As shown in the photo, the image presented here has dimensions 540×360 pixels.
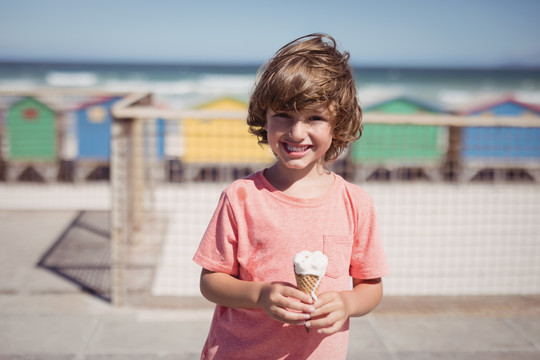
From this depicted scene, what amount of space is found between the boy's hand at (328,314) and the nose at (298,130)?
469 millimetres

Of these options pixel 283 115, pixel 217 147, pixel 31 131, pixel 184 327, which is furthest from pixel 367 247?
pixel 31 131

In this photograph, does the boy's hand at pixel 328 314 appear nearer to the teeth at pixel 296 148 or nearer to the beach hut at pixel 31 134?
the teeth at pixel 296 148

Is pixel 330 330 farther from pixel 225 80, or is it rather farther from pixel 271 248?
pixel 225 80

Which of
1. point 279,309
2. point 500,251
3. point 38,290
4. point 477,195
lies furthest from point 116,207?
point 477,195

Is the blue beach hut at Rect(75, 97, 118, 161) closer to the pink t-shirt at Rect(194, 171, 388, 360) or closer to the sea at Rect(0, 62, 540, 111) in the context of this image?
the pink t-shirt at Rect(194, 171, 388, 360)

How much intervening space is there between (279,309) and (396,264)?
13.6ft

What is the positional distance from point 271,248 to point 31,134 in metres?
8.30

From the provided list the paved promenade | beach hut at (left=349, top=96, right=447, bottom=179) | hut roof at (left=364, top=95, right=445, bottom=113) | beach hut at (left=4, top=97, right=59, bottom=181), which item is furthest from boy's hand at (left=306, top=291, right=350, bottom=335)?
hut roof at (left=364, top=95, right=445, bottom=113)

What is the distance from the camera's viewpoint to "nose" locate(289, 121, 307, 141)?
161 cm

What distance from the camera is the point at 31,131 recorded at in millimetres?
8836

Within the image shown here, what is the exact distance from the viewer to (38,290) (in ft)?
14.2

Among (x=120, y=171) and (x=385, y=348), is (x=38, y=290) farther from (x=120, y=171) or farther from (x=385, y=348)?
(x=385, y=348)

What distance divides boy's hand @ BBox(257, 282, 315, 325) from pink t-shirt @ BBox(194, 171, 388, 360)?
0.49ft

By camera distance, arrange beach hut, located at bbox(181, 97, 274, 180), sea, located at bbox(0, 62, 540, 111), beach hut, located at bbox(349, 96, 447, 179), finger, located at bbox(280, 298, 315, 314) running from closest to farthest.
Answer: finger, located at bbox(280, 298, 315, 314) < beach hut, located at bbox(181, 97, 274, 180) < beach hut, located at bbox(349, 96, 447, 179) < sea, located at bbox(0, 62, 540, 111)
